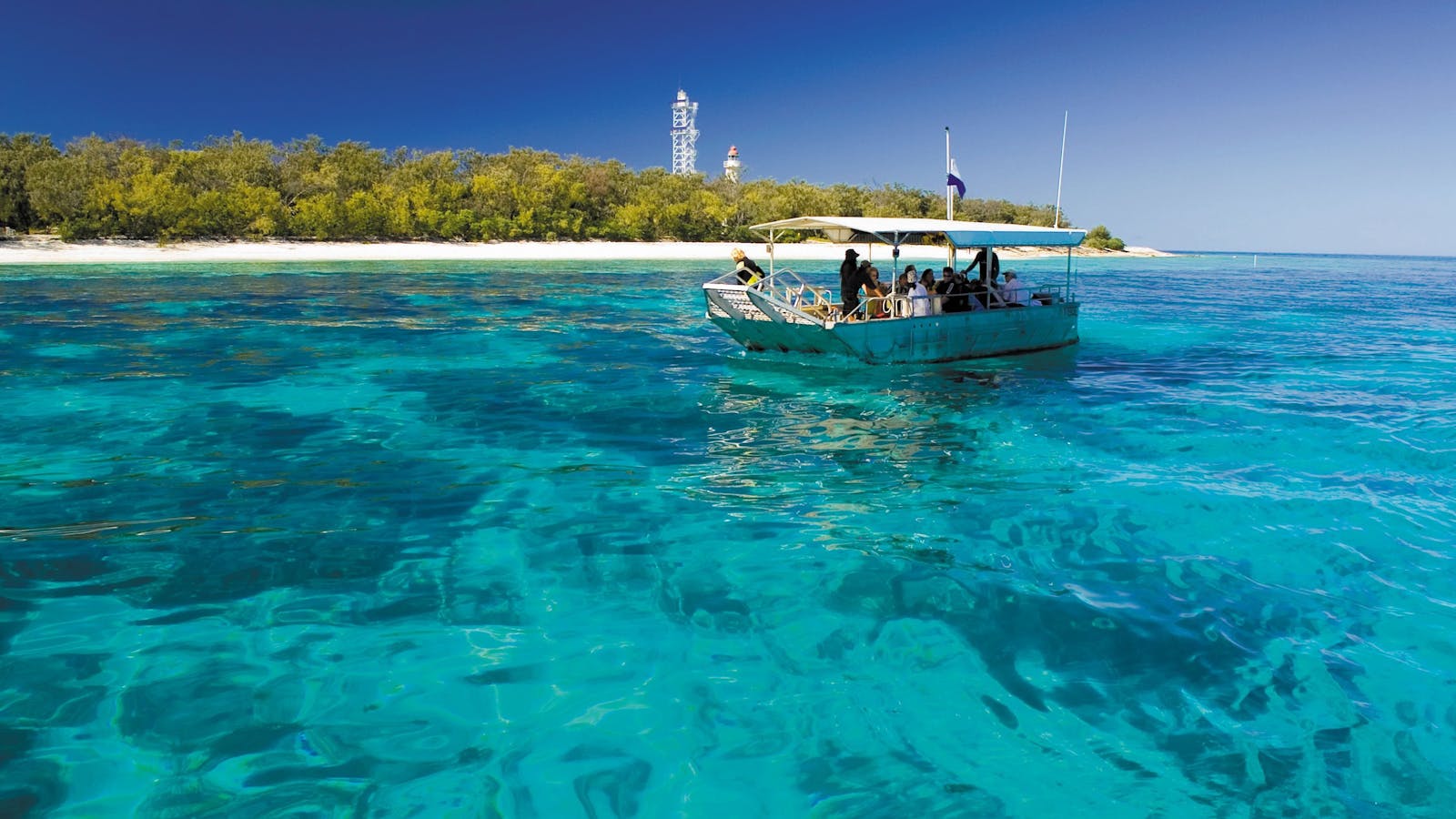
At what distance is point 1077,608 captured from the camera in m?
6.79

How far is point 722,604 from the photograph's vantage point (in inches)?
273

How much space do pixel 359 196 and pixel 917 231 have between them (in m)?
59.7

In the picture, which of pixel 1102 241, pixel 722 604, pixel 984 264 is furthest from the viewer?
pixel 1102 241

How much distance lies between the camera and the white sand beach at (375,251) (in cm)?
5153

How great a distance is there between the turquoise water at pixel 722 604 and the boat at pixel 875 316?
2.63 metres

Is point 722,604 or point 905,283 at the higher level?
point 905,283

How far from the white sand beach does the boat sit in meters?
43.0

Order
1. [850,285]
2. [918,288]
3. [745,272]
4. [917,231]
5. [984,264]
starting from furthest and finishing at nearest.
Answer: [984,264] → [745,272] → [918,288] → [850,285] → [917,231]

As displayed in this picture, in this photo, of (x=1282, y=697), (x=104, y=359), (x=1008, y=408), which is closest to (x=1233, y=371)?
(x=1008, y=408)

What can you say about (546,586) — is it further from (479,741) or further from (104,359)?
(104,359)

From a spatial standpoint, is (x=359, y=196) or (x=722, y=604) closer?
(x=722, y=604)

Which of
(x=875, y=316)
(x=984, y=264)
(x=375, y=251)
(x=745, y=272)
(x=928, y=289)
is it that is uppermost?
(x=375, y=251)

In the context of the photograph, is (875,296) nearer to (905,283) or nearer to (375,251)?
(905,283)

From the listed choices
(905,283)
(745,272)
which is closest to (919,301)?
(905,283)
